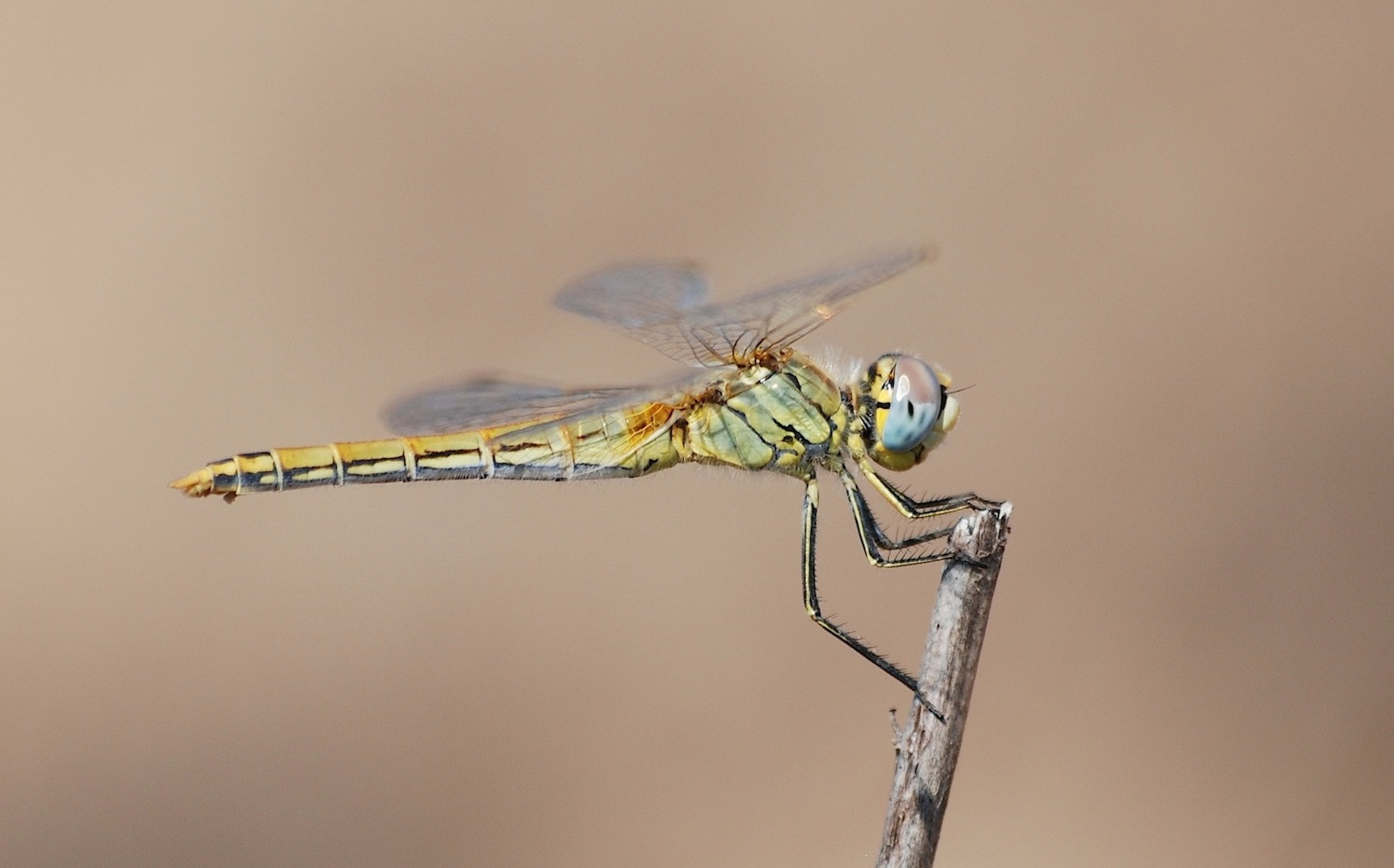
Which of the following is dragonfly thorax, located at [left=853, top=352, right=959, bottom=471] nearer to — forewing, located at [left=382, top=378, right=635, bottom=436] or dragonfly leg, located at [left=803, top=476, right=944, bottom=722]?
dragonfly leg, located at [left=803, top=476, right=944, bottom=722]

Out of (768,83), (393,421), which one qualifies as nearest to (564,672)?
(393,421)

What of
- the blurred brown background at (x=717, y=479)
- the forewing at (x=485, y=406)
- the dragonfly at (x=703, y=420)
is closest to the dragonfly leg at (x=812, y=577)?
the dragonfly at (x=703, y=420)

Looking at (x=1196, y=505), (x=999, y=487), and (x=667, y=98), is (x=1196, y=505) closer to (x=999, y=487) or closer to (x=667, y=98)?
(x=999, y=487)

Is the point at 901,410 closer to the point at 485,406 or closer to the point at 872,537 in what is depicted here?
the point at 872,537

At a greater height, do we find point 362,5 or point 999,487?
point 362,5

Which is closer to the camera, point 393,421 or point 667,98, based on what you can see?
point 393,421

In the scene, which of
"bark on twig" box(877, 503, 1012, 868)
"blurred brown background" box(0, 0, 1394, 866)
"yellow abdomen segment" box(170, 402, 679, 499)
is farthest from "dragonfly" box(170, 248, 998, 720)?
"blurred brown background" box(0, 0, 1394, 866)

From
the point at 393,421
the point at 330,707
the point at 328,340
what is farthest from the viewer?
the point at 328,340
